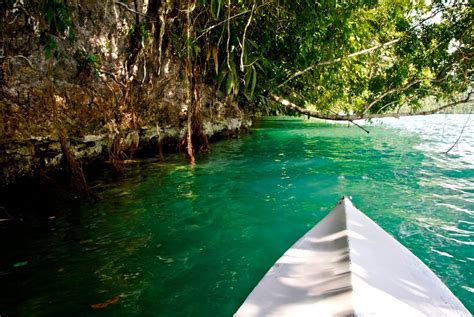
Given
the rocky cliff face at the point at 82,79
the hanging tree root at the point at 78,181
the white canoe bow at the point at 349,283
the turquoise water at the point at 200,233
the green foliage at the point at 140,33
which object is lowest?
the turquoise water at the point at 200,233

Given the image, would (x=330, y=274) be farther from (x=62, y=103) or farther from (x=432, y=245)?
(x=62, y=103)

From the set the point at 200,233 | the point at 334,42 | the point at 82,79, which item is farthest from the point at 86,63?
the point at 334,42

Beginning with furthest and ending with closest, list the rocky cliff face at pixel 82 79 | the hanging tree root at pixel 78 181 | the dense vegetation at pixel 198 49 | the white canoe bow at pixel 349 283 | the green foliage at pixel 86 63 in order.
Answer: the green foliage at pixel 86 63 → the dense vegetation at pixel 198 49 → the rocky cliff face at pixel 82 79 → the hanging tree root at pixel 78 181 → the white canoe bow at pixel 349 283

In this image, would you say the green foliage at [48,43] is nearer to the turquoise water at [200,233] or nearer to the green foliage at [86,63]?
A: the green foliage at [86,63]

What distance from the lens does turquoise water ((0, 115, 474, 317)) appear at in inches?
116

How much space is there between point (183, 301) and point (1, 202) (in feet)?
14.7

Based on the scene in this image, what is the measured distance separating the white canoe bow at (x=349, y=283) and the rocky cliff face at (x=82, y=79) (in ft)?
14.1

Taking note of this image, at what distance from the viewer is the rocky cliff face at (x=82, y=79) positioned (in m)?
5.54

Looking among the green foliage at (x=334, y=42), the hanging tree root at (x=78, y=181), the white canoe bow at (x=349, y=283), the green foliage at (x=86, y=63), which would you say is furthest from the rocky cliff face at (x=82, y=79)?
the white canoe bow at (x=349, y=283)

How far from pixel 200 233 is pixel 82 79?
4.79m

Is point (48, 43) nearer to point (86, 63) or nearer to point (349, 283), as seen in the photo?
point (86, 63)

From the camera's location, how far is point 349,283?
2.04m

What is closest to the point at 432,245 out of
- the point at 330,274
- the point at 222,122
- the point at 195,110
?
the point at 330,274

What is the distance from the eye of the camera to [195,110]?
8.34m
